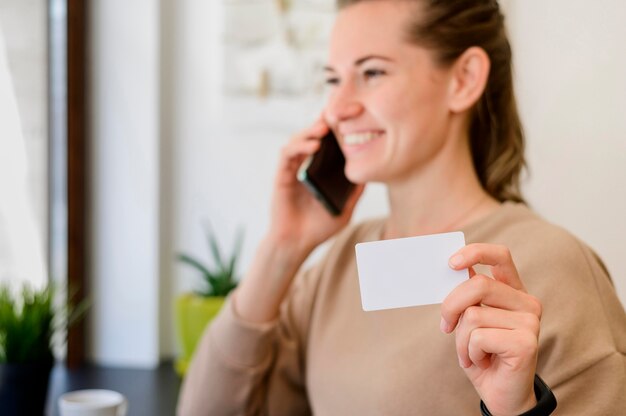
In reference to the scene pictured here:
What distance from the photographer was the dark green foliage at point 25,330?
1498mm

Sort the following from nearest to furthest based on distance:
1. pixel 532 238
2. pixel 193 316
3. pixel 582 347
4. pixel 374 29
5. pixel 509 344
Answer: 1. pixel 509 344
2. pixel 582 347
3. pixel 532 238
4. pixel 374 29
5. pixel 193 316

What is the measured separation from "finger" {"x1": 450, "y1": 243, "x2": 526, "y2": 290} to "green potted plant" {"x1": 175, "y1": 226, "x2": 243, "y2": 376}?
3.69ft

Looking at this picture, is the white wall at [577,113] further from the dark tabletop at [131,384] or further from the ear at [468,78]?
the dark tabletop at [131,384]

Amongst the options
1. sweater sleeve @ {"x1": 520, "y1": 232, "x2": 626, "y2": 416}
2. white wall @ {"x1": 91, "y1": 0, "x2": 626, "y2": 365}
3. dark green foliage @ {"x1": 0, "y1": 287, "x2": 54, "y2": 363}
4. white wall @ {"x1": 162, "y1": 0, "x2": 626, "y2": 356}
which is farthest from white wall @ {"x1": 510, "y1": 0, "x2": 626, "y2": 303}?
dark green foliage @ {"x1": 0, "y1": 287, "x2": 54, "y2": 363}

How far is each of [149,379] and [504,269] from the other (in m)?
1.27

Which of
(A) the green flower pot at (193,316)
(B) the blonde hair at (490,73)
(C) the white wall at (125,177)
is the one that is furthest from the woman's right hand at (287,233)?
(C) the white wall at (125,177)

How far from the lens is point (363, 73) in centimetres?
123

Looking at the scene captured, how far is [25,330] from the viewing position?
1.51m

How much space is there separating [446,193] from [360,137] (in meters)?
0.15

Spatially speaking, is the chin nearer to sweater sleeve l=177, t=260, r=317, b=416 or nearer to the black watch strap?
sweater sleeve l=177, t=260, r=317, b=416

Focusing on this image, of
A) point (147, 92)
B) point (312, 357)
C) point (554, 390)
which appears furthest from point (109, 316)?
point (554, 390)

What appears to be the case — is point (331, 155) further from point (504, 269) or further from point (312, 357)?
point (504, 269)

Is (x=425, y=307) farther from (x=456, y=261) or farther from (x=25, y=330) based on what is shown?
(x=25, y=330)

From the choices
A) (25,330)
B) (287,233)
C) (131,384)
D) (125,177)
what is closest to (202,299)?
(131,384)
